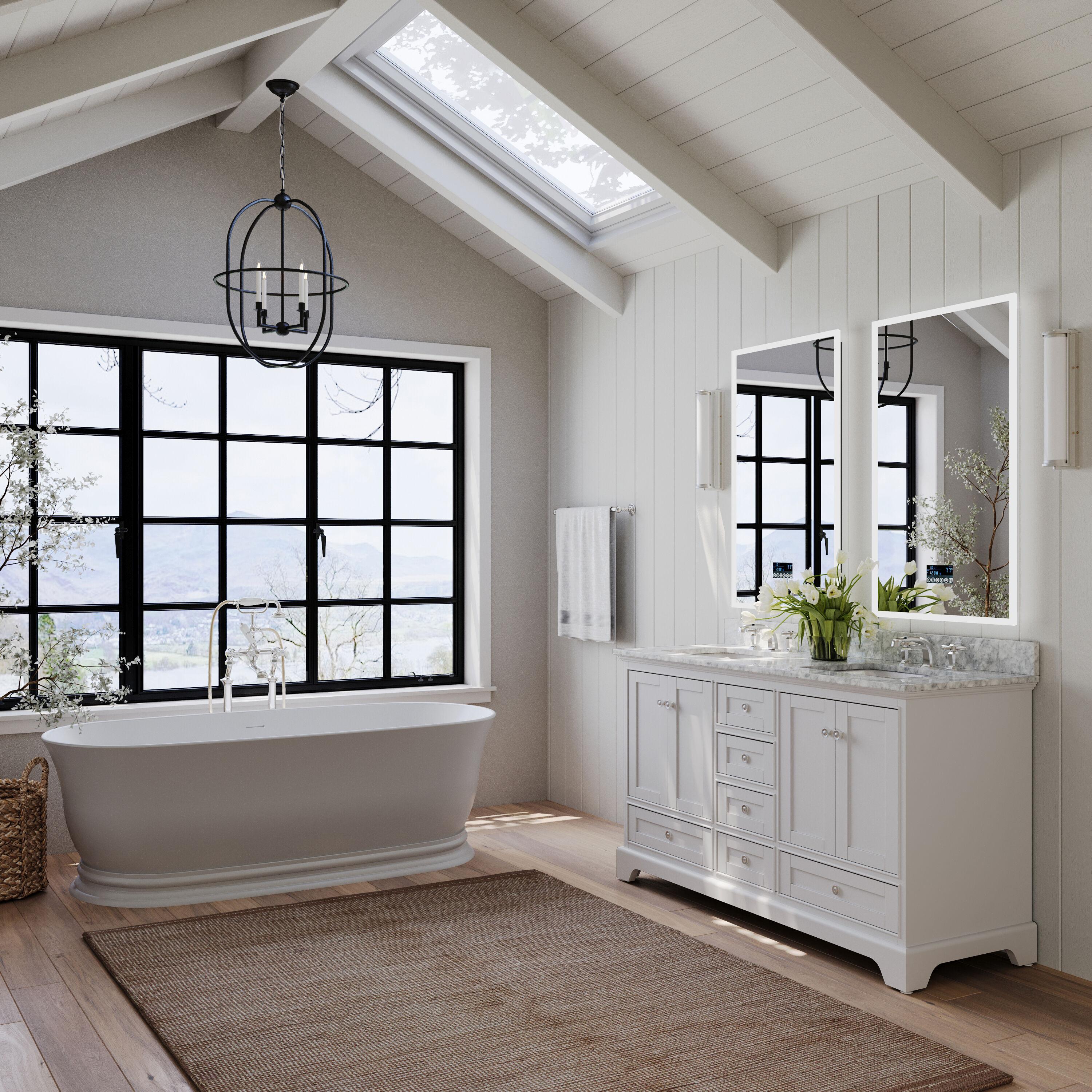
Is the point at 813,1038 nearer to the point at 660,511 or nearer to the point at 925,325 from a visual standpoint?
the point at 925,325

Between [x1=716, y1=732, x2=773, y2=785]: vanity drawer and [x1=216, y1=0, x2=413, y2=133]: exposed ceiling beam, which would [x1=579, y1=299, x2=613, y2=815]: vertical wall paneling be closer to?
[x1=716, y1=732, x2=773, y2=785]: vanity drawer

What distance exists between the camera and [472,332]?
5.55 meters

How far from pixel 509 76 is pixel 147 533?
8.02ft

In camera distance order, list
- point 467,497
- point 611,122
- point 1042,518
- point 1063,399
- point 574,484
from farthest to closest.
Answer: point 467,497
point 574,484
point 611,122
point 1042,518
point 1063,399

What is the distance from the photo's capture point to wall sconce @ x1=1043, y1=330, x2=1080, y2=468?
10.5ft

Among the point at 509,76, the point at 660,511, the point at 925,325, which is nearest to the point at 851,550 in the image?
the point at 925,325

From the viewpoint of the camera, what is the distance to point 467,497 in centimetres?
567

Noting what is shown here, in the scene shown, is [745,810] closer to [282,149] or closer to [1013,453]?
[1013,453]

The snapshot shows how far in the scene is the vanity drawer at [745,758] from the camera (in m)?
3.65

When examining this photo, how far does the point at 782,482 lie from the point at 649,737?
1.07 m

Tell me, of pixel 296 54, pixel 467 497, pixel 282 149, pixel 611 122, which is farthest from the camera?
pixel 467 497

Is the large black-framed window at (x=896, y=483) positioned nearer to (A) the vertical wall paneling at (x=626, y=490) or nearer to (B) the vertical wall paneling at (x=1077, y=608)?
(B) the vertical wall paneling at (x=1077, y=608)

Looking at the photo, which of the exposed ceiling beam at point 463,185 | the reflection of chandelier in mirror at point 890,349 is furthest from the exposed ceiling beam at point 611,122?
the exposed ceiling beam at point 463,185

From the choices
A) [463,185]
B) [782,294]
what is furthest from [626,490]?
[463,185]
